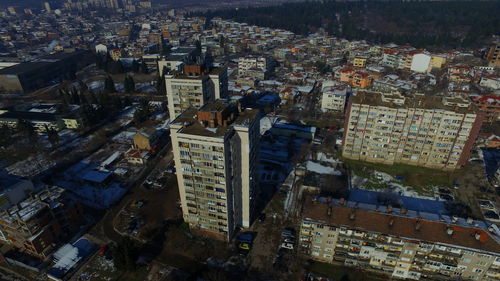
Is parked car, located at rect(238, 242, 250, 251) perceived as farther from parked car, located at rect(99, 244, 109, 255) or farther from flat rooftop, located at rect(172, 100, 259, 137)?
parked car, located at rect(99, 244, 109, 255)

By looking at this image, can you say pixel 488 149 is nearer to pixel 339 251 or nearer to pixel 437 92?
pixel 437 92

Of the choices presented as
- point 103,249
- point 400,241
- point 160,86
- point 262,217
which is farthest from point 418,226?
point 160,86

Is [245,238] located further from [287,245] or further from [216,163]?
[216,163]

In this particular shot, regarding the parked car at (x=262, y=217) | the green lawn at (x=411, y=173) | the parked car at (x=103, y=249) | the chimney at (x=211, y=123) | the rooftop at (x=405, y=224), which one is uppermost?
the chimney at (x=211, y=123)

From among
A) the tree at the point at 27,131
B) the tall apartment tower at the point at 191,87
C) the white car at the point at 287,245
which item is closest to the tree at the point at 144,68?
the tree at the point at 27,131

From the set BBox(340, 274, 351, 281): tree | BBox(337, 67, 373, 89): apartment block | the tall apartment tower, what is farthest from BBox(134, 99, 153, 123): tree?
BBox(337, 67, 373, 89): apartment block

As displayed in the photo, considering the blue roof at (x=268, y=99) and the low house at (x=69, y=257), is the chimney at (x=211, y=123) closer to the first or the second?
the low house at (x=69, y=257)

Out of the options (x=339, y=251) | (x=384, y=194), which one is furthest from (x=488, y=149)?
(x=339, y=251)
